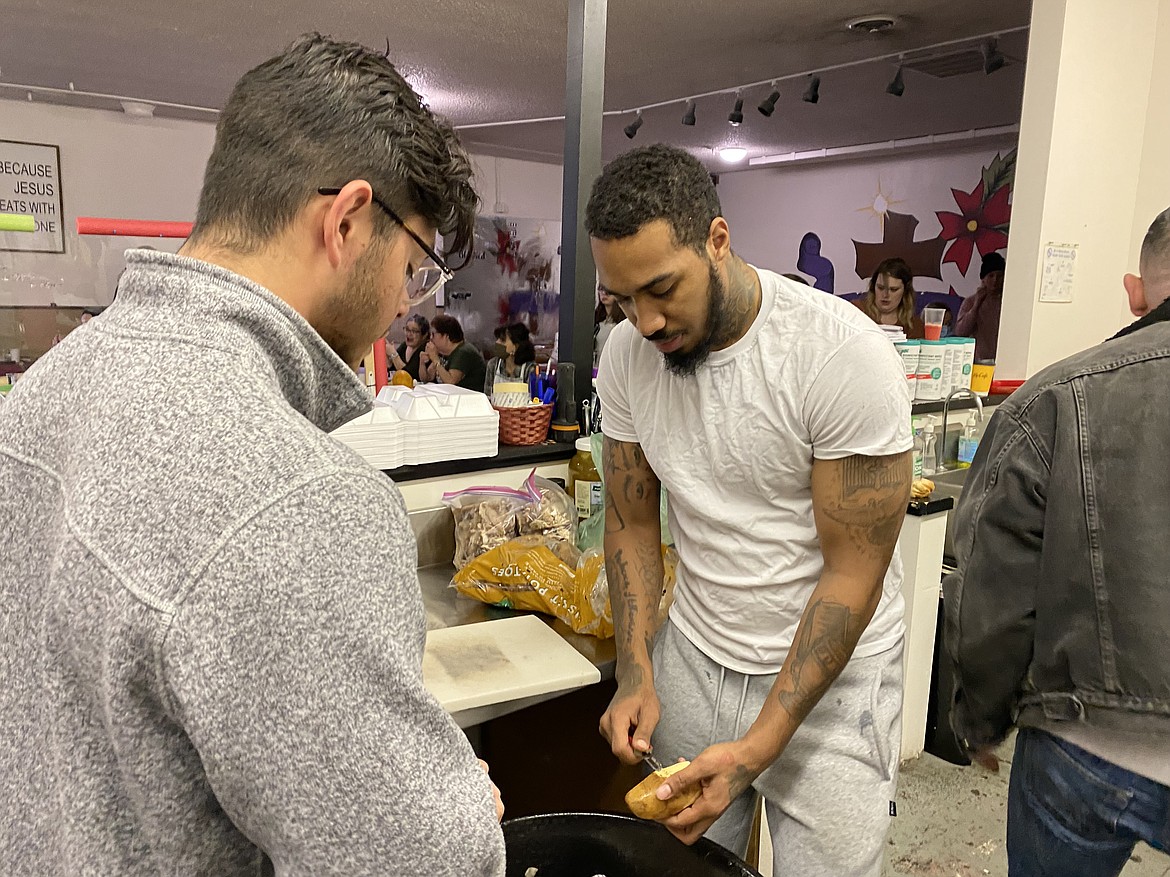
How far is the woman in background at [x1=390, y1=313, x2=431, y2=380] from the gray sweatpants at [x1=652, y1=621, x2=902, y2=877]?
4.92m

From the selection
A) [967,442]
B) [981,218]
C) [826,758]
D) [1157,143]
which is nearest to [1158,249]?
[826,758]

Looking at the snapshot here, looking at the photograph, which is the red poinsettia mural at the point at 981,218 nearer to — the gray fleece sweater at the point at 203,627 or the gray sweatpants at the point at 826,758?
the gray sweatpants at the point at 826,758

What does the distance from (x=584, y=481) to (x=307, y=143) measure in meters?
1.46

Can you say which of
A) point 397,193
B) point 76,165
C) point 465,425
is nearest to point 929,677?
point 465,425

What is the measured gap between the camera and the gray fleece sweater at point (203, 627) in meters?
0.53

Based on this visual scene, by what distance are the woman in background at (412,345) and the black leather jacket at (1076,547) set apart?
5.05 metres

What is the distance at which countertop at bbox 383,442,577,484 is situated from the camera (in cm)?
197

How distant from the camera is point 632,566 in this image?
154cm

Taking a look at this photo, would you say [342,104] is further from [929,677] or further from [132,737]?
[929,677]

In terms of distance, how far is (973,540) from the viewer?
1.37 metres

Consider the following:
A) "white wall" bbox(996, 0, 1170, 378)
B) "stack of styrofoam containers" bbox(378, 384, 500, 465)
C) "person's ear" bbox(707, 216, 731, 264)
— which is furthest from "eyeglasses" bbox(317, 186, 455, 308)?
"white wall" bbox(996, 0, 1170, 378)

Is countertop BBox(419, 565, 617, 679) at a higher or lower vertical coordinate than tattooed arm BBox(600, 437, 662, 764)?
lower

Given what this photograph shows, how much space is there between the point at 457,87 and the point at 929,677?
16.7ft

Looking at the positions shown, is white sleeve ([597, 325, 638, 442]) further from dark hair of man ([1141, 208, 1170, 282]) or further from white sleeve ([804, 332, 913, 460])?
dark hair of man ([1141, 208, 1170, 282])
